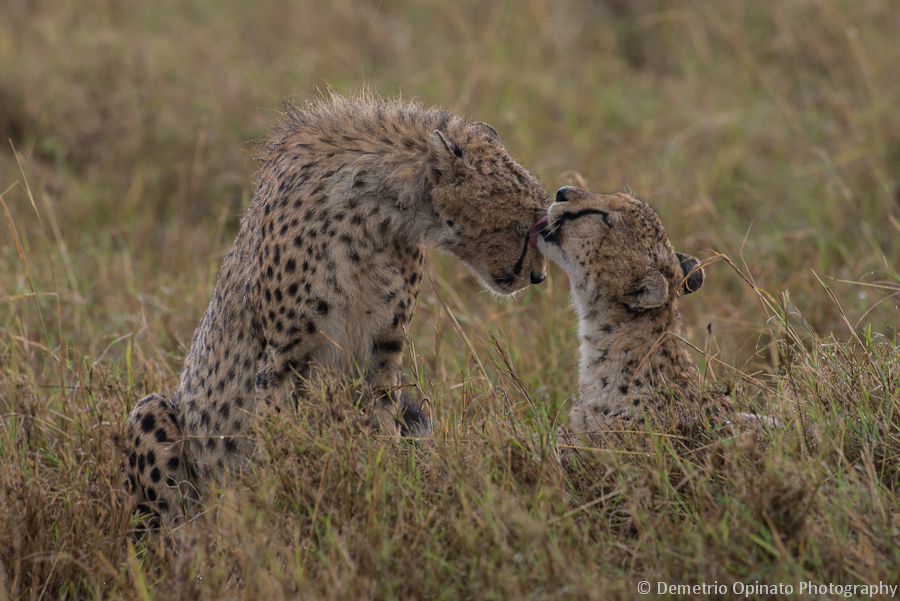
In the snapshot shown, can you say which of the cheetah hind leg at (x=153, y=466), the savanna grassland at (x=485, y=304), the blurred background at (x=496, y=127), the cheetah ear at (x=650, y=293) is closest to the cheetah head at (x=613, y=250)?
the cheetah ear at (x=650, y=293)

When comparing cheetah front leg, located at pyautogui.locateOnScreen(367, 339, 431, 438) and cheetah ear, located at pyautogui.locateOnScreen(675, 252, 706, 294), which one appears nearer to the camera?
cheetah front leg, located at pyautogui.locateOnScreen(367, 339, 431, 438)

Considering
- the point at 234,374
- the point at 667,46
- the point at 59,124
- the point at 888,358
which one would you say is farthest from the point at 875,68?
the point at 59,124

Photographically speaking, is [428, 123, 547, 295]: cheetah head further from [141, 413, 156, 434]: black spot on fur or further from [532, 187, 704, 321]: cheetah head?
[141, 413, 156, 434]: black spot on fur

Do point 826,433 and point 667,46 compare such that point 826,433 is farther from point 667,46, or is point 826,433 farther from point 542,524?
point 667,46

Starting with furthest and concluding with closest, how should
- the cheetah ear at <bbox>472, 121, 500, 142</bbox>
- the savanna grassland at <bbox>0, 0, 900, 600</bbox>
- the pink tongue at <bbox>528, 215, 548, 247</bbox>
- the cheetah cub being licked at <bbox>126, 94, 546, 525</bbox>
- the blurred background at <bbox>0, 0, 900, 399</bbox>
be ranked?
the blurred background at <bbox>0, 0, 900, 399</bbox>
the cheetah ear at <bbox>472, 121, 500, 142</bbox>
the pink tongue at <bbox>528, 215, 548, 247</bbox>
the cheetah cub being licked at <bbox>126, 94, 546, 525</bbox>
the savanna grassland at <bbox>0, 0, 900, 600</bbox>

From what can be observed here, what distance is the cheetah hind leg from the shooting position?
298 cm

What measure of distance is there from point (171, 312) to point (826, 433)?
2.89 meters

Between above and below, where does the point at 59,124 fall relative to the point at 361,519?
above

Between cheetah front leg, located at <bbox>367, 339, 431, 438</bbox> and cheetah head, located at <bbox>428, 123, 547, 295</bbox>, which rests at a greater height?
cheetah head, located at <bbox>428, 123, 547, 295</bbox>

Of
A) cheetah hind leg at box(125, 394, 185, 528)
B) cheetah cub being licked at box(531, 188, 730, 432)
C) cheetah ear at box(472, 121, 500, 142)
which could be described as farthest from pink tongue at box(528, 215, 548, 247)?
cheetah hind leg at box(125, 394, 185, 528)

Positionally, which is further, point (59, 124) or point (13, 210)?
point (59, 124)

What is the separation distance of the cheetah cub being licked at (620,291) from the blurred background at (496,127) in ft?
2.04

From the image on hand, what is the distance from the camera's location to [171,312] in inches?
163

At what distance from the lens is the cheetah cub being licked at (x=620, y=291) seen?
298 centimetres
